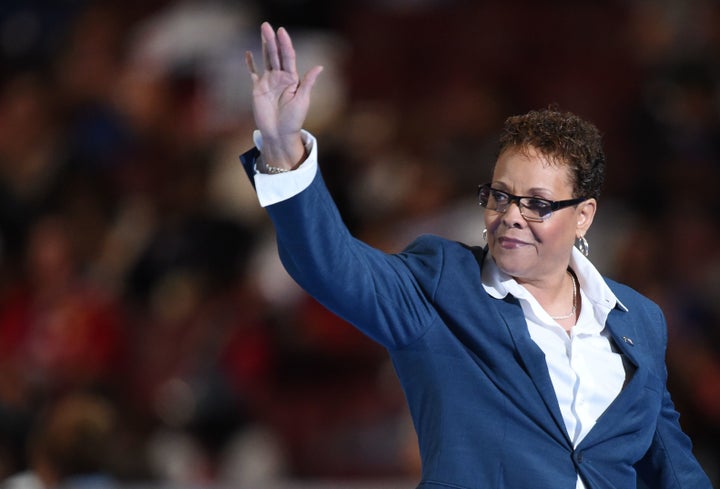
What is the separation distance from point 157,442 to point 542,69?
219cm

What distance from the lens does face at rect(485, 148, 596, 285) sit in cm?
213

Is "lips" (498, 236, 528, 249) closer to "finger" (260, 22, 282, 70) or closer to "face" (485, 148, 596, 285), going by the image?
"face" (485, 148, 596, 285)

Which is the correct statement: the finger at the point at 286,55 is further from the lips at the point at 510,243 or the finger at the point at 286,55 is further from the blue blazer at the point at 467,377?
the lips at the point at 510,243

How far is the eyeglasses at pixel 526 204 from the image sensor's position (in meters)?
2.13

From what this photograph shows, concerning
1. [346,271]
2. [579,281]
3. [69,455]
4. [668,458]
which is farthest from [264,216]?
[346,271]

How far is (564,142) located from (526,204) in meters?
0.13

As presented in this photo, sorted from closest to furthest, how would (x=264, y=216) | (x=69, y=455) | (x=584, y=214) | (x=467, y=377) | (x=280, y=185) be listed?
1. (x=280, y=185)
2. (x=467, y=377)
3. (x=584, y=214)
4. (x=69, y=455)
5. (x=264, y=216)

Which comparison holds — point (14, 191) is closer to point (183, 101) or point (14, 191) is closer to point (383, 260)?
point (183, 101)

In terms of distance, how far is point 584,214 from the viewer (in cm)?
225

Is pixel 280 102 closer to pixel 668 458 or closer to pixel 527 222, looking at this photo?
pixel 527 222

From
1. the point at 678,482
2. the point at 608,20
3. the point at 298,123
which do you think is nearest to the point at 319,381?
the point at 608,20

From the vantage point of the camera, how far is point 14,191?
5.94 metres

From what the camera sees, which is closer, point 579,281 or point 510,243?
point 510,243

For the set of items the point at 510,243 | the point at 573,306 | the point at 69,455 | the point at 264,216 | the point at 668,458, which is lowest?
the point at 69,455
